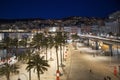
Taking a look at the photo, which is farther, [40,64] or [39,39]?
[39,39]

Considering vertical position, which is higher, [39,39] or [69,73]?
[39,39]

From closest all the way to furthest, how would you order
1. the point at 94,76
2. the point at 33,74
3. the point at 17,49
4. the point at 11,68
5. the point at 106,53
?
the point at 11,68, the point at 94,76, the point at 33,74, the point at 106,53, the point at 17,49

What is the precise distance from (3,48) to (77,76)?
59.4 metres

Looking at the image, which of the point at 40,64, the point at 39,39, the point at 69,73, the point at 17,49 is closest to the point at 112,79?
the point at 69,73

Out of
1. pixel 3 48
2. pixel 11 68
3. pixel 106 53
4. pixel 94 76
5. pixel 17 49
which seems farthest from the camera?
pixel 17 49

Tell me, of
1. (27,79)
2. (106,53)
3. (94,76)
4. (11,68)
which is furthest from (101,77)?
(106,53)

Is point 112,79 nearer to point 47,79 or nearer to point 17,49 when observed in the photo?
point 47,79

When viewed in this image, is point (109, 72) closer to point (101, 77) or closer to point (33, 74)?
point (101, 77)

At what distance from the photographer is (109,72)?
58.1 m

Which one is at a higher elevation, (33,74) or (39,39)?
(39,39)

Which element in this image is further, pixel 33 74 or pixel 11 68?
pixel 33 74

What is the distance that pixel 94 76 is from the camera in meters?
53.8

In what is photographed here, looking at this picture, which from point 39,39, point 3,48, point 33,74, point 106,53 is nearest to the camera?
point 33,74

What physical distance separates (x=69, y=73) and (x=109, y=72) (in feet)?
30.8
